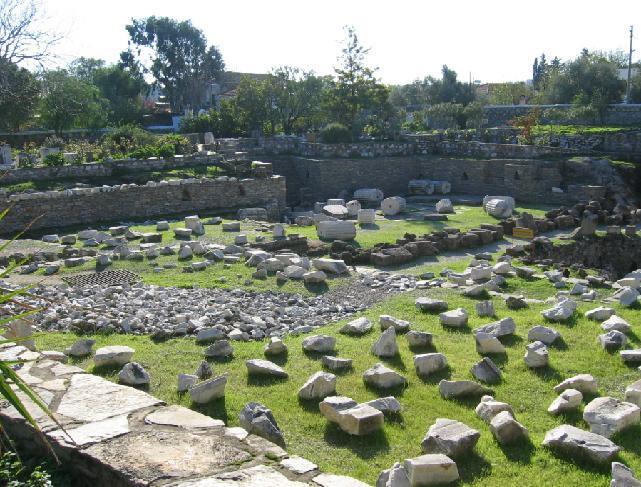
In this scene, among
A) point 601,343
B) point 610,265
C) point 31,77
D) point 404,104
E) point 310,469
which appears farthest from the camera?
point 404,104

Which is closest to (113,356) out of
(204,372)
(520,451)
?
(204,372)

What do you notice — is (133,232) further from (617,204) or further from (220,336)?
(617,204)

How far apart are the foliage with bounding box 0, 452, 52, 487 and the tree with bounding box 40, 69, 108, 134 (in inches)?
1362

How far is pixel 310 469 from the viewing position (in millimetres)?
4477

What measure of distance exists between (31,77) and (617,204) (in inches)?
1173

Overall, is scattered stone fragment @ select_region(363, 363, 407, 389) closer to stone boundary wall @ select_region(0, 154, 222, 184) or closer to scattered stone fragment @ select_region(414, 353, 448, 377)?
scattered stone fragment @ select_region(414, 353, 448, 377)

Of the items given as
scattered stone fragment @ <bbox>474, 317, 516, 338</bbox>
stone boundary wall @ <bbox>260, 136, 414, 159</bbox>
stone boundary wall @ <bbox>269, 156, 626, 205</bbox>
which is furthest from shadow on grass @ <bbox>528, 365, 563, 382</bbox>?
stone boundary wall @ <bbox>260, 136, 414, 159</bbox>

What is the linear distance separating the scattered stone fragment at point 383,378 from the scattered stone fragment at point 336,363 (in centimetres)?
49

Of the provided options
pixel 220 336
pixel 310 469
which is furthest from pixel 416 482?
pixel 220 336

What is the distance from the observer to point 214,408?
22.9 ft

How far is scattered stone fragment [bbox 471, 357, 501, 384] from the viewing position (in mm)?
7836

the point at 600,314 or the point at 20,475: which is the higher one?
the point at 20,475

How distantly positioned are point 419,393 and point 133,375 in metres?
2.98

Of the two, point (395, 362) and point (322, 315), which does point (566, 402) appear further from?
point (322, 315)
